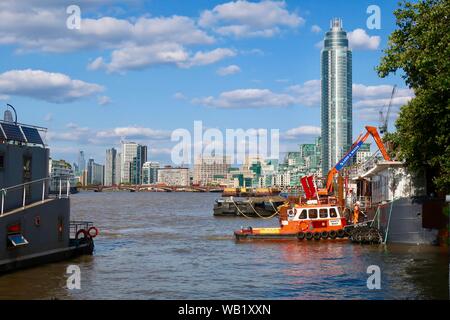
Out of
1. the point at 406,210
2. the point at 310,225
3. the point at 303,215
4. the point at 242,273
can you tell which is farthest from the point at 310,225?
the point at 242,273

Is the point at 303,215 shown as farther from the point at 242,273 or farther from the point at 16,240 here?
the point at 16,240

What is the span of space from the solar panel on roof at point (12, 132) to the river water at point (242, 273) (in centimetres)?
680

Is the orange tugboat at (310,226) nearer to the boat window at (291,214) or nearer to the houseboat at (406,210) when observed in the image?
the boat window at (291,214)

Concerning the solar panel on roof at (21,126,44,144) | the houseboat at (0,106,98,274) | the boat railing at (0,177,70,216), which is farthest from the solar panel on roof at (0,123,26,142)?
the boat railing at (0,177,70,216)

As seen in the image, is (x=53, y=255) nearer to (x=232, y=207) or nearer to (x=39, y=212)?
(x=39, y=212)

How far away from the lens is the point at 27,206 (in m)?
30.1

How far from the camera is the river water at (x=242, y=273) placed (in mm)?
25625

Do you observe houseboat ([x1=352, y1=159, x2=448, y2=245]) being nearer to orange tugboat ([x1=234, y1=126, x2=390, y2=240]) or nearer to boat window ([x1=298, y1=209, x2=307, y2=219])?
orange tugboat ([x1=234, y1=126, x2=390, y2=240])

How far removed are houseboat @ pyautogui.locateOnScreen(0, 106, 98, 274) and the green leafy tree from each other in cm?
1963

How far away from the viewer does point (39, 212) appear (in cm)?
3061

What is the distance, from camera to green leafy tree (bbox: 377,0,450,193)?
29.2 m

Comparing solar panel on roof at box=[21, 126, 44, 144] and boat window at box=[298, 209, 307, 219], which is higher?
solar panel on roof at box=[21, 126, 44, 144]

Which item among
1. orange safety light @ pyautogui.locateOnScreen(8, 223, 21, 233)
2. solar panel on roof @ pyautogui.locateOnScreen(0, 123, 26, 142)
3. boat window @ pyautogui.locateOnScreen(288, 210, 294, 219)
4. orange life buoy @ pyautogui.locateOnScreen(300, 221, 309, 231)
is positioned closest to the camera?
orange safety light @ pyautogui.locateOnScreen(8, 223, 21, 233)
